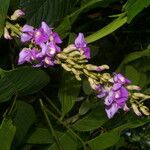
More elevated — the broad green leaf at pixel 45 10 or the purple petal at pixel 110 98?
the broad green leaf at pixel 45 10

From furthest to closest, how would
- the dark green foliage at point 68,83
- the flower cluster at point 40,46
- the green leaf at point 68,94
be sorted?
the green leaf at point 68,94 < the dark green foliage at point 68,83 < the flower cluster at point 40,46

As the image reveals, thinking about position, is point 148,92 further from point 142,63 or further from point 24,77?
point 24,77

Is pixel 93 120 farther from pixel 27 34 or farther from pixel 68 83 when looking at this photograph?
pixel 27 34

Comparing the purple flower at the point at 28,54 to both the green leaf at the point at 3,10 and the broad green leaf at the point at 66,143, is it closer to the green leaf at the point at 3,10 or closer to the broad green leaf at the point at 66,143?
the green leaf at the point at 3,10

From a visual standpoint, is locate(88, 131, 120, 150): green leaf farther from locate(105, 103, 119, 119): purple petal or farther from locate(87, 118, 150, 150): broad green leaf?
locate(105, 103, 119, 119): purple petal

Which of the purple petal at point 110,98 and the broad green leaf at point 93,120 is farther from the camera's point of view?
the broad green leaf at point 93,120

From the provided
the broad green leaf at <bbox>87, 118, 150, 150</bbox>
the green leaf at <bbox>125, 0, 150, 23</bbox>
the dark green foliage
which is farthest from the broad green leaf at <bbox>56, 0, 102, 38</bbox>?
the broad green leaf at <bbox>87, 118, 150, 150</bbox>

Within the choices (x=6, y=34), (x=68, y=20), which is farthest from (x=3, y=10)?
(x=68, y=20)

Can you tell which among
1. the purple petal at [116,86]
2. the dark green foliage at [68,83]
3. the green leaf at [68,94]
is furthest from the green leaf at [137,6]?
the green leaf at [68,94]
